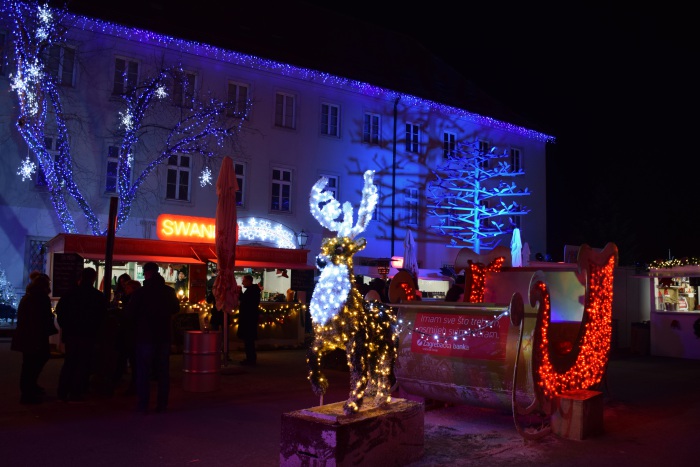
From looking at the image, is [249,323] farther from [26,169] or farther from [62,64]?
[62,64]

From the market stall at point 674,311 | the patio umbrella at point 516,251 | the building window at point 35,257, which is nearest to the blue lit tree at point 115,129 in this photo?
the building window at point 35,257

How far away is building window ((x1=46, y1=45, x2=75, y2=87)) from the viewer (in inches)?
828

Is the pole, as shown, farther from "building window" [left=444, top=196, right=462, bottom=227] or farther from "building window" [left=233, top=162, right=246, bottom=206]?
"building window" [left=444, top=196, right=462, bottom=227]

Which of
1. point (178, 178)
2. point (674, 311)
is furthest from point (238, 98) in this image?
point (674, 311)

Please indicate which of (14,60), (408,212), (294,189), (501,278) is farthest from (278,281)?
(501,278)

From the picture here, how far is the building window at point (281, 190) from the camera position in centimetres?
2591

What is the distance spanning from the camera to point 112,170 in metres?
22.4

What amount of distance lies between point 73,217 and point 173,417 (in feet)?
49.1

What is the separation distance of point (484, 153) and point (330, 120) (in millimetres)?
8243

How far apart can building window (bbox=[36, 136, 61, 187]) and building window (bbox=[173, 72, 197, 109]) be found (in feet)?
14.1

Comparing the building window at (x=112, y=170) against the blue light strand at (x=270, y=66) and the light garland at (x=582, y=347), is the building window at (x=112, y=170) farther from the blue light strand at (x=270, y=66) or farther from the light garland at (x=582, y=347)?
the light garland at (x=582, y=347)

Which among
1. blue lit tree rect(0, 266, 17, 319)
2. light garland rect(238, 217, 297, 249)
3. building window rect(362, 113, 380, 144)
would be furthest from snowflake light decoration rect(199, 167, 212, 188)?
building window rect(362, 113, 380, 144)

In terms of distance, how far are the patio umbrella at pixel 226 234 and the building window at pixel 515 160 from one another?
23696mm

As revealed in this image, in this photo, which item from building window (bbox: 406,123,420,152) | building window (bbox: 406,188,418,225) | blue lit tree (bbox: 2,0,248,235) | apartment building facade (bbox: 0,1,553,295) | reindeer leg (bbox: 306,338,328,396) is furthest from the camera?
building window (bbox: 406,123,420,152)
